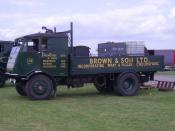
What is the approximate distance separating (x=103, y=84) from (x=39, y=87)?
331 cm

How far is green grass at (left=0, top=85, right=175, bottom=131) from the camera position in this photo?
1116 cm

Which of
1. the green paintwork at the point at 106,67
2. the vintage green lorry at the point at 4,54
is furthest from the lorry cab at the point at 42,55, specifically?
the vintage green lorry at the point at 4,54

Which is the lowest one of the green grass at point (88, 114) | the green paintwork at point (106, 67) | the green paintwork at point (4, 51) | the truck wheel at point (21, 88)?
the green grass at point (88, 114)

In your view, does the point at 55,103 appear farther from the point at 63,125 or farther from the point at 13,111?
the point at 63,125

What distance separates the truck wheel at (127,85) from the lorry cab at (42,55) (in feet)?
7.62

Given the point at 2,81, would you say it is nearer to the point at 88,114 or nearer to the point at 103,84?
the point at 103,84

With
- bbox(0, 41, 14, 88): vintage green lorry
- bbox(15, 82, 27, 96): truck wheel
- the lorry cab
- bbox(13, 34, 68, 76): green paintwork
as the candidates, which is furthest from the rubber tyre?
bbox(13, 34, 68, 76): green paintwork

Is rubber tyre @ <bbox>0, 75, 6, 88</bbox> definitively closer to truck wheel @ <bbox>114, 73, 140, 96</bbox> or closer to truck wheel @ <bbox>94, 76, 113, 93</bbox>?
truck wheel @ <bbox>94, 76, 113, 93</bbox>

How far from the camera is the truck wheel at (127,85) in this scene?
1967 cm

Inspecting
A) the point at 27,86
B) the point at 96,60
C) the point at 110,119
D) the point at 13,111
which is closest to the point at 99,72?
the point at 96,60

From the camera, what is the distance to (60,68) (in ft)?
60.7

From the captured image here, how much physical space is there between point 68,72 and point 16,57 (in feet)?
6.69

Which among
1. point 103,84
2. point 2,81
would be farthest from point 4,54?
point 103,84

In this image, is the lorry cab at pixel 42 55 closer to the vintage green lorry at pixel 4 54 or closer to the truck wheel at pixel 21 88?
the truck wheel at pixel 21 88
